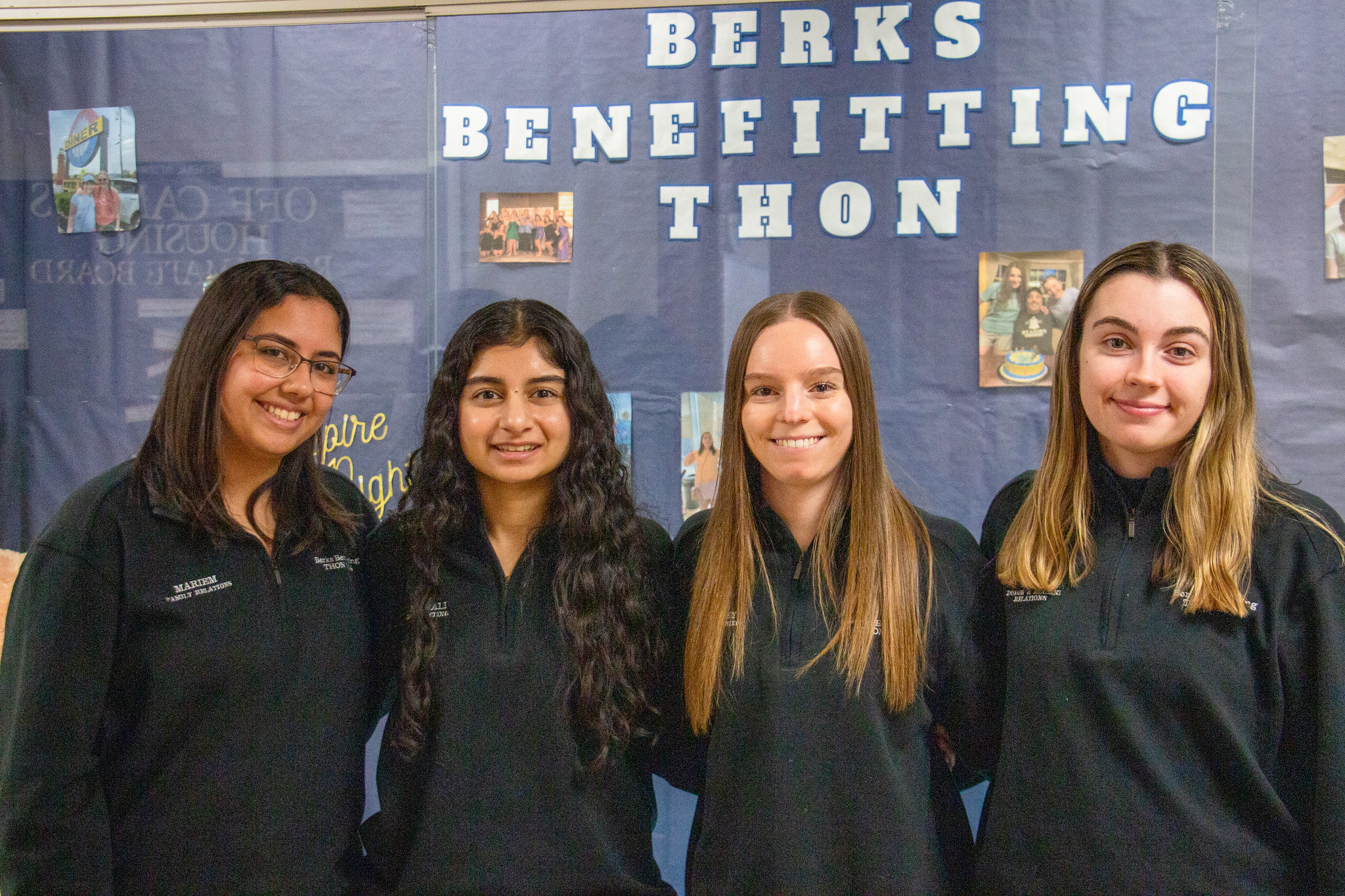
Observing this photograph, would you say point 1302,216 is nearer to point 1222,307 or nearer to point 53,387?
point 1222,307

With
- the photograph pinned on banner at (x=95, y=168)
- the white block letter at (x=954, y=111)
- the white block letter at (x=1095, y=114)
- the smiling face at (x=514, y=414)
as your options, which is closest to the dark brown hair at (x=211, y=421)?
the smiling face at (x=514, y=414)

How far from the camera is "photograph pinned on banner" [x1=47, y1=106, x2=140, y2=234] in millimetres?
2689

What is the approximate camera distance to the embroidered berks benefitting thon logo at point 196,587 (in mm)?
1644

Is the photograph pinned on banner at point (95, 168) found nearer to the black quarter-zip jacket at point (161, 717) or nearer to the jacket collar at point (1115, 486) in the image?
the black quarter-zip jacket at point (161, 717)

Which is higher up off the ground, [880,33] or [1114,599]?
[880,33]

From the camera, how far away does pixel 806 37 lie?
2.46m

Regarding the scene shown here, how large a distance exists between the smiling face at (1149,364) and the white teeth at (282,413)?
161cm

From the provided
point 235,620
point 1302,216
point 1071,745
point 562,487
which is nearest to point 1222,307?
point 1071,745

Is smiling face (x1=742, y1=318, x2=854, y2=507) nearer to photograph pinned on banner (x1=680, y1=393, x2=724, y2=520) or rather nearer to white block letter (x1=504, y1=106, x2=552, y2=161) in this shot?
photograph pinned on banner (x1=680, y1=393, x2=724, y2=520)

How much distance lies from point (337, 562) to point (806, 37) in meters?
1.86

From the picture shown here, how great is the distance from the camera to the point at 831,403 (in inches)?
71.6

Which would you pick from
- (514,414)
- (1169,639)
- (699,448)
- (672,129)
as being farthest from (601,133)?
(1169,639)

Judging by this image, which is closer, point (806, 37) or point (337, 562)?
point (337, 562)

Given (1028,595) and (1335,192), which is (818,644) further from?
(1335,192)
